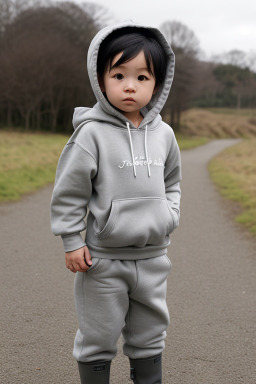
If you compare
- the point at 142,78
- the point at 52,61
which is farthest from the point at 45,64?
the point at 142,78

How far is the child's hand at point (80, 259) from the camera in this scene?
77.1 inches

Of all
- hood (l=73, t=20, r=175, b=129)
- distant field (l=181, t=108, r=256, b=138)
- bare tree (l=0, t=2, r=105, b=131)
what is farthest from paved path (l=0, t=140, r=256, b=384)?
distant field (l=181, t=108, r=256, b=138)

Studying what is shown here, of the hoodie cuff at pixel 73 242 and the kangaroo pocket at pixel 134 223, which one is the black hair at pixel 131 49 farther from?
the hoodie cuff at pixel 73 242

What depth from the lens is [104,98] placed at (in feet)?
6.48

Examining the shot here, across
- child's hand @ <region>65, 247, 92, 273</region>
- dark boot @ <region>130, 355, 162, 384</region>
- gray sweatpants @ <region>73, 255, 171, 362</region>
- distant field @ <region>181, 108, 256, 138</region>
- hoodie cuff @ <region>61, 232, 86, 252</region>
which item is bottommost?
distant field @ <region>181, 108, 256, 138</region>

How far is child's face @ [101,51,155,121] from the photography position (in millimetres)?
1944

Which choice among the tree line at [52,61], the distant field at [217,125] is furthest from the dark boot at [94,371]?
the distant field at [217,125]

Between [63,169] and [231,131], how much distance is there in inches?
2260

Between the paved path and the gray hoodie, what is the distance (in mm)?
936

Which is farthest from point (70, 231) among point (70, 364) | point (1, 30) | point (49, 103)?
point (1, 30)

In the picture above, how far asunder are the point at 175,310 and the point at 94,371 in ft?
4.91

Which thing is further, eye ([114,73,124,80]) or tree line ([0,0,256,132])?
tree line ([0,0,256,132])

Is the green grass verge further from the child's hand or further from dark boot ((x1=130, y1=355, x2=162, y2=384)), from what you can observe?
the child's hand

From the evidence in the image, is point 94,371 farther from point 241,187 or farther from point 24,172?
point 24,172
